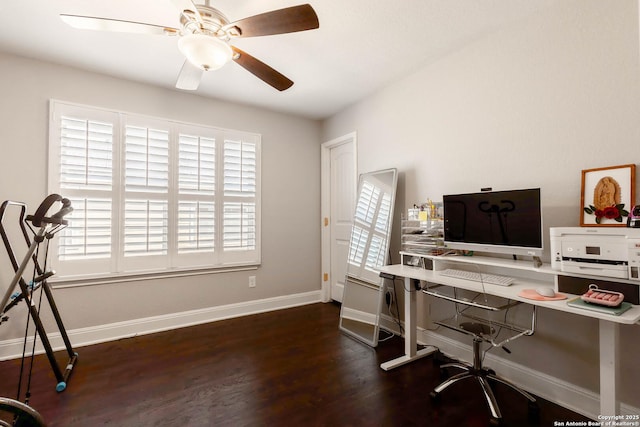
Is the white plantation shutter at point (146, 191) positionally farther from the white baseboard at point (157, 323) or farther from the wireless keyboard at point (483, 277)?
the wireless keyboard at point (483, 277)

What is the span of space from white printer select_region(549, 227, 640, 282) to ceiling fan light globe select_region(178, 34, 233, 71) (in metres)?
2.16

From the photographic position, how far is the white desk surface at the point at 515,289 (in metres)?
1.29

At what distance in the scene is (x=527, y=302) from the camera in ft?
4.98

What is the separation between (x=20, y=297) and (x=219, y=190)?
1886 mm

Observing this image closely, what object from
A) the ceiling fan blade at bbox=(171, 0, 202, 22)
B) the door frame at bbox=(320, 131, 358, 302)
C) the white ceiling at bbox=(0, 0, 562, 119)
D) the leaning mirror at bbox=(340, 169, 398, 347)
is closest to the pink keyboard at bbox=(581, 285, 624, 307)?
the leaning mirror at bbox=(340, 169, 398, 347)

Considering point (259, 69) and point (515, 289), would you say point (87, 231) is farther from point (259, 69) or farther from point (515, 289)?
point (515, 289)

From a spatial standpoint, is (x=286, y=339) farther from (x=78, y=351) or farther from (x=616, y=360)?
(x=616, y=360)

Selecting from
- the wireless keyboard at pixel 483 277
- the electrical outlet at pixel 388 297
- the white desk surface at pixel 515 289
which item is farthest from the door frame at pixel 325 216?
the wireless keyboard at pixel 483 277

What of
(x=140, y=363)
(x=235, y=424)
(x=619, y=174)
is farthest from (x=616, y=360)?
(x=140, y=363)

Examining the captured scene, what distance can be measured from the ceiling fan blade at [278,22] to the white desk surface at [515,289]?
179cm

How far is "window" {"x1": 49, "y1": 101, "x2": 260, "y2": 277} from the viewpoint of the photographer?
2.69m

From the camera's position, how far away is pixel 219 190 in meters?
3.42

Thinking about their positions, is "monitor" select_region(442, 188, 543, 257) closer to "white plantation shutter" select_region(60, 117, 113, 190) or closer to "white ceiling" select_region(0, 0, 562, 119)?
"white ceiling" select_region(0, 0, 562, 119)

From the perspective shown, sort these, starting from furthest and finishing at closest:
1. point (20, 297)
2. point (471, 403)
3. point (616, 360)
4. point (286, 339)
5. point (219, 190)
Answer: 1. point (219, 190)
2. point (286, 339)
3. point (20, 297)
4. point (471, 403)
5. point (616, 360)
